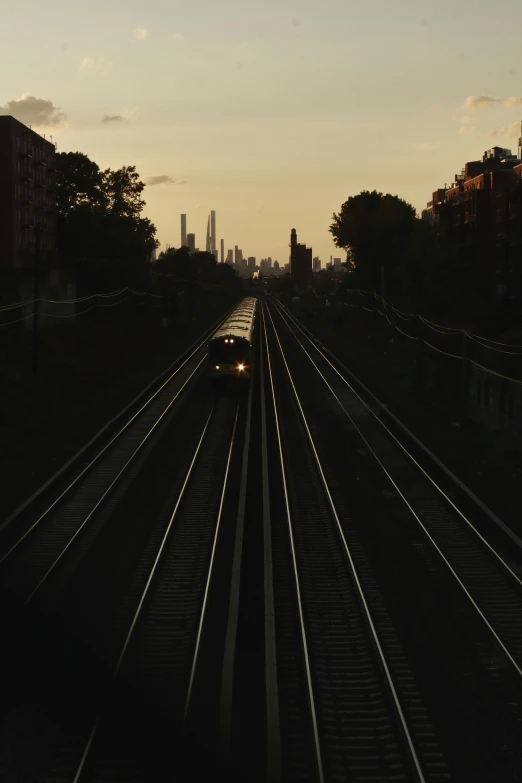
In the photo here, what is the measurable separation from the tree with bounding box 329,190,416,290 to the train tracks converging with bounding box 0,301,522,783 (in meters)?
66.5

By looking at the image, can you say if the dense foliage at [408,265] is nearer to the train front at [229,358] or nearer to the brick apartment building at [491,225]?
the brick apartment building at [491,225]

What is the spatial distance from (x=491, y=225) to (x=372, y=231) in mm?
22338

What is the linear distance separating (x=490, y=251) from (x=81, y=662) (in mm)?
72548

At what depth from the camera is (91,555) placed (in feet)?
51.0

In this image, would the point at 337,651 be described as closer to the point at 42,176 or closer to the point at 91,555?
the point at 91,555

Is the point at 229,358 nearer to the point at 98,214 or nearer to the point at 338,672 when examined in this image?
the point at 338,672

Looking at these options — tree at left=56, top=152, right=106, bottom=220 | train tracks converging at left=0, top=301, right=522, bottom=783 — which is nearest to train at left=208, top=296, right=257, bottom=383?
train tracks converging at left=0, top=301, right=522, bottom=783

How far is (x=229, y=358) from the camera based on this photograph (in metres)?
37.7

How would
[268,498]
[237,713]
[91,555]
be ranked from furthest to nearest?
[268,498]
[91,555]
[237,713]

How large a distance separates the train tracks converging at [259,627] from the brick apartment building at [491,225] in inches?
1814

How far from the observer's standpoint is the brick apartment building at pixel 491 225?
68188 mm

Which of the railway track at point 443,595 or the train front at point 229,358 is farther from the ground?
the train front at point 229,358

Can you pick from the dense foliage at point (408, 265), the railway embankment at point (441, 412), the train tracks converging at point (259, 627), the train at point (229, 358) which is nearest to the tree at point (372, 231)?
the dense foliage at point (408, 265)

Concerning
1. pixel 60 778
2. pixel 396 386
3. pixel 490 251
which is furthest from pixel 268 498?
pixel 490 251
